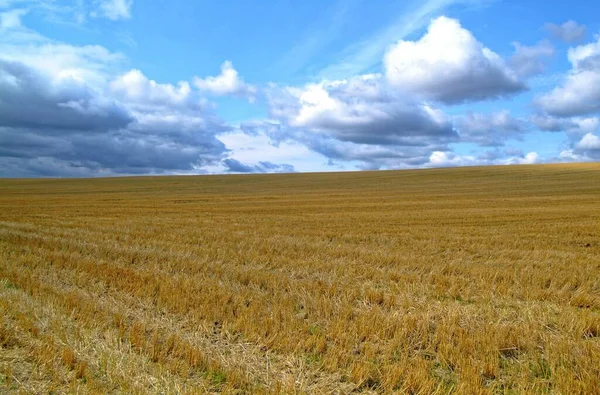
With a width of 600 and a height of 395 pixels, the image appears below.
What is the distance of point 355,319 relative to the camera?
649 cm

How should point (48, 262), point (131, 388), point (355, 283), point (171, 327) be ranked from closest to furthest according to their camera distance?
point (131, 388) → point (171, 327) → point (355, 283) → point (48, 262)

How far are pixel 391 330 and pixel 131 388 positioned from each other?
3467 millimetres

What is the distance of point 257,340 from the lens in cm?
579

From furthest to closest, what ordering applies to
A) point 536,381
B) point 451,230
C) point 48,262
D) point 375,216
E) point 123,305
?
point 375,216 < point 451,230 < point 48,262 < point 123,305 < point 536,381

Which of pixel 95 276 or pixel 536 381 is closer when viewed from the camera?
pixel 536 381

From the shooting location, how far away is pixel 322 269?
34.5 feet

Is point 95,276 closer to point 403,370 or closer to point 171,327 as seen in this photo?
point 171,327

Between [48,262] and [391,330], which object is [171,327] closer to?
[391,330]

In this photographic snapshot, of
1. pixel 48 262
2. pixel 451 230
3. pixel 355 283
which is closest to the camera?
pixel 355 283

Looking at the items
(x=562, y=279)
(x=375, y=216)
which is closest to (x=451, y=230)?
(x=375, y=216)

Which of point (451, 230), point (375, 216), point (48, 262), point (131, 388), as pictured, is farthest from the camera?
point (375, 216)

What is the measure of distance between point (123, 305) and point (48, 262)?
459 centimetres

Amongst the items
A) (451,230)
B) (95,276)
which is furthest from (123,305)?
(451,230)

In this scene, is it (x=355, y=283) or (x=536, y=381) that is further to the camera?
(x=355, y=283)
